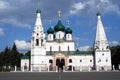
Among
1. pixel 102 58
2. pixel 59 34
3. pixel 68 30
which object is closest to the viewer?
pixel 102 58

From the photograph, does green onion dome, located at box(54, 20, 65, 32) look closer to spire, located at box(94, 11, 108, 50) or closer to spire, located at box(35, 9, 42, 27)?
spire, located at box(35, 9, 42, 27)

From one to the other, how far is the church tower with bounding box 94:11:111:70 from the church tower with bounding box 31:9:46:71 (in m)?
15.6

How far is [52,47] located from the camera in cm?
8175

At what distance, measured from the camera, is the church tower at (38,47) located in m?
75.9

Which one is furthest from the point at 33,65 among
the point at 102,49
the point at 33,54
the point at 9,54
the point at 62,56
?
the point at 102,49

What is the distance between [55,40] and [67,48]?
458 cm

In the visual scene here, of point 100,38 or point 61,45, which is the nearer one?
point 100,38

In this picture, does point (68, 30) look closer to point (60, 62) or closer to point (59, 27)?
point (59, 27)

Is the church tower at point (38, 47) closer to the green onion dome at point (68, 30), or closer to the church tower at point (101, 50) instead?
the green onion dome at point (68, 30)

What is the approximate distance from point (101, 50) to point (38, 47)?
18.6 meters

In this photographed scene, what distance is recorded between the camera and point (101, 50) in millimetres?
76375

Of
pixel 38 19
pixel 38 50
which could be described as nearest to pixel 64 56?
pixel 38 50

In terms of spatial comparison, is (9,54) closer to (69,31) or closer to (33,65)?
(33,65)

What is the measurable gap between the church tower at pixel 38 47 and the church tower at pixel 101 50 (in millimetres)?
15604
